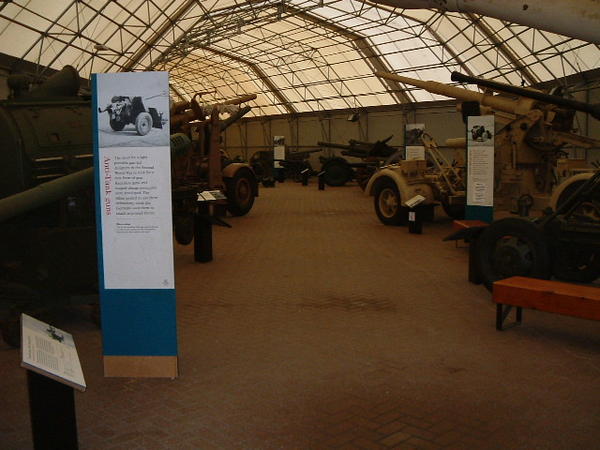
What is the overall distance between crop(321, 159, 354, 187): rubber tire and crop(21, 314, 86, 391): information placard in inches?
1006

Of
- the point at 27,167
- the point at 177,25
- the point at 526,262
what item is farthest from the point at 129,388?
the point at 177,25

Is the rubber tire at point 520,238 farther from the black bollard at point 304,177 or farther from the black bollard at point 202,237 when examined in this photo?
the black bollard at point 304,177

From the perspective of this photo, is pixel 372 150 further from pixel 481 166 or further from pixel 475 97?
pixel 481 166

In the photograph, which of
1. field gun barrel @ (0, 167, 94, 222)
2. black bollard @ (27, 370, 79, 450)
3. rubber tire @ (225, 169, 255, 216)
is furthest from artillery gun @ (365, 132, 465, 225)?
black bollard @ (27, 370, 79, 450)

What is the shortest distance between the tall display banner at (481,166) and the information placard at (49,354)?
801 cm

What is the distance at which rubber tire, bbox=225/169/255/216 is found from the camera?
1523 cm

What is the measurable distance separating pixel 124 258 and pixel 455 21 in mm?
Result: 21939

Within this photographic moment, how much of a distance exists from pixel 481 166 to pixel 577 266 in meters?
3.00

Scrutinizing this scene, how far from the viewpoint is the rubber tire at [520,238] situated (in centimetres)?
639

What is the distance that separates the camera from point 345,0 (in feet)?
80.5

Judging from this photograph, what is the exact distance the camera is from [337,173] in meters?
28.7

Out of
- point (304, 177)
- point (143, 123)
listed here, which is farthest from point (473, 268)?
point (304, 177)

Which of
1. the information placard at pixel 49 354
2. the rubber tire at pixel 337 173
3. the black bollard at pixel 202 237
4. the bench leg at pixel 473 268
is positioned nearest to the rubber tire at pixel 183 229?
the black bollard at pixel 202 237

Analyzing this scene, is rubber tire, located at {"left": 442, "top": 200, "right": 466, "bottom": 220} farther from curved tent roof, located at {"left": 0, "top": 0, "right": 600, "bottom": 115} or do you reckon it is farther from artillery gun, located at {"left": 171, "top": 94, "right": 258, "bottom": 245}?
curved tent roof, located at {"left": 0, "top": 0, "right": 600, "bottom": 115}
